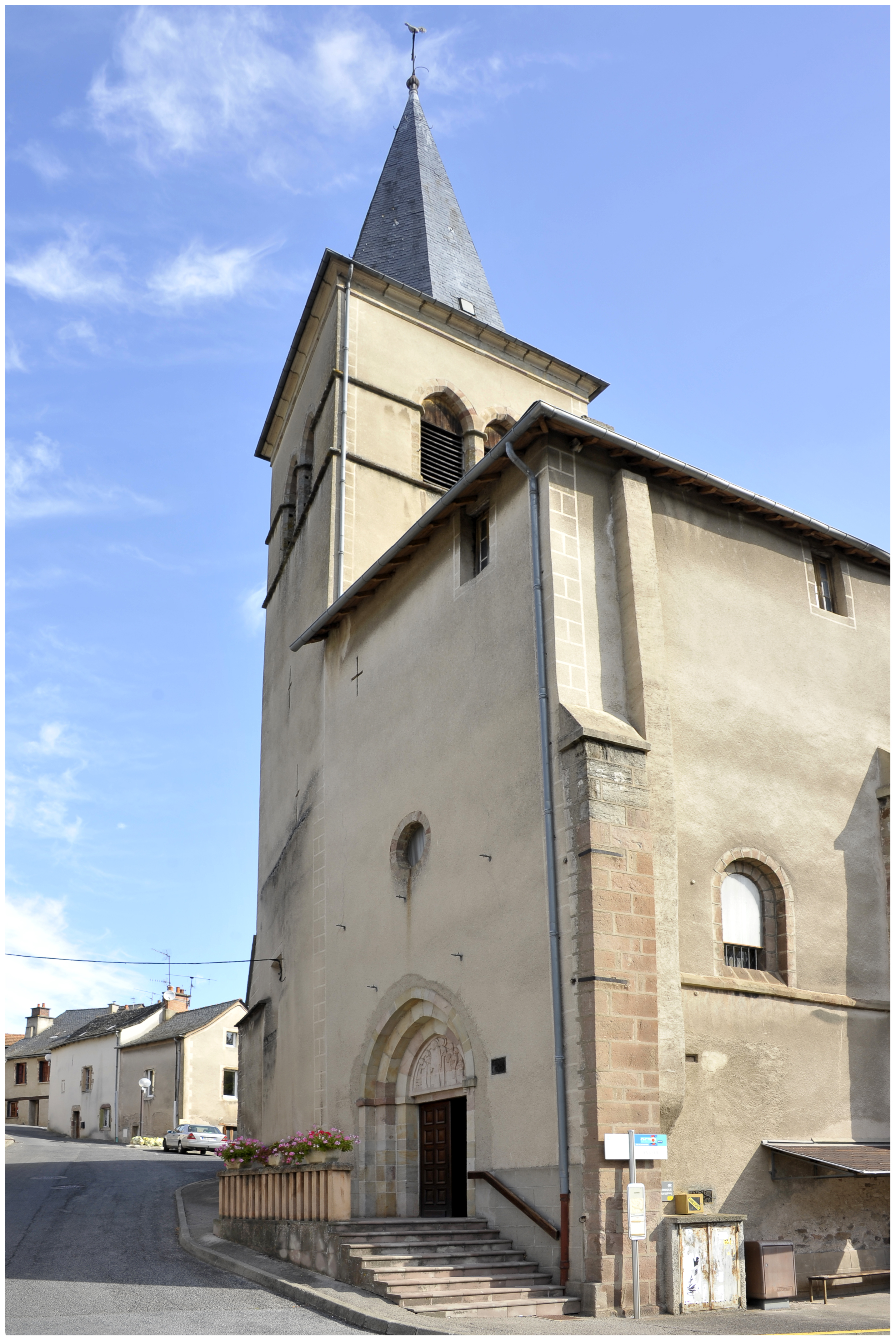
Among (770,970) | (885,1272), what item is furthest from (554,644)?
(885,1272)

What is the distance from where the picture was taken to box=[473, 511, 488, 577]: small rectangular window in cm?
1388

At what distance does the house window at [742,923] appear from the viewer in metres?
12.1

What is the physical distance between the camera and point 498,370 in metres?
22.3

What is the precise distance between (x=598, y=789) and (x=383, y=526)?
9395 millimetres

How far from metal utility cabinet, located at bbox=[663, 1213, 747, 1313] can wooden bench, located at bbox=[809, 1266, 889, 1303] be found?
3.84 ft

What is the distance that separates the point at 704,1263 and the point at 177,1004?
41856mm

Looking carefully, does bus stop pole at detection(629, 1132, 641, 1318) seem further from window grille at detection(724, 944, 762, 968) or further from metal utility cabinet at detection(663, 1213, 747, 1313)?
window grille at detection(724, 944, 762, 968)

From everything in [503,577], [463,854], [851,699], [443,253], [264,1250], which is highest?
[443,253]

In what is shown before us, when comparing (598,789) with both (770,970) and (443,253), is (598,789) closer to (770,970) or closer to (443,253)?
(770,970)

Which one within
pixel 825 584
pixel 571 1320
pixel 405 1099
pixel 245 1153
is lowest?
pixel 571 1320

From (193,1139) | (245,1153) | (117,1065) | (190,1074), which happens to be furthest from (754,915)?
(117,1065)

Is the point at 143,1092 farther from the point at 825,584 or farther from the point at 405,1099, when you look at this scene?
the point at 825,584

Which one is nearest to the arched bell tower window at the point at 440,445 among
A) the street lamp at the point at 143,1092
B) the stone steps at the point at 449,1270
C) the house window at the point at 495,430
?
the house window at the point at 495,430

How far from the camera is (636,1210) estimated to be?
31.6 feet
